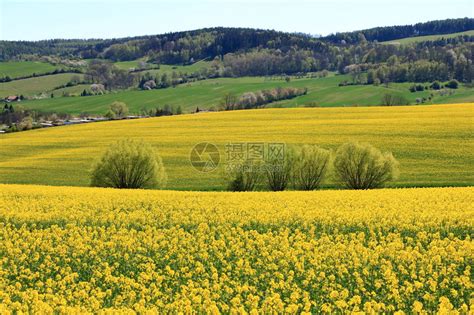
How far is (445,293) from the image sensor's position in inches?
564

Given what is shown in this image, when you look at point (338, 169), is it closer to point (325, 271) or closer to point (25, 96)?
point (325, 271)

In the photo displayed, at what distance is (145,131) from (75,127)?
51.1 ft

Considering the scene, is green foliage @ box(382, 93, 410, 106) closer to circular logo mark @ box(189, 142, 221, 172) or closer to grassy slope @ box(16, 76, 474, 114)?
grassy slope @ box(16, 76, 474, 114)

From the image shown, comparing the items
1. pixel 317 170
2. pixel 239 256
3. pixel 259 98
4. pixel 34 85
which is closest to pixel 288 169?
pixel 317 170

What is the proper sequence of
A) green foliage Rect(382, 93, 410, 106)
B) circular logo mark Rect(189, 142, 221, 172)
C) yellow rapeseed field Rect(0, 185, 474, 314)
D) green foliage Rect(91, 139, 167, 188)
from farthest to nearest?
1. green foliage Rect(382, 93, 410, 106)
2. circular logo mark Rect(189, 142, 221, 172)
3. green foliage Rect(91, 139, 167, 188)
4. yellow rapeseed field Rect(0, 185, 474, 314)

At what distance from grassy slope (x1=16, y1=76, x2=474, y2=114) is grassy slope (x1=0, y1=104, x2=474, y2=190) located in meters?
46.7

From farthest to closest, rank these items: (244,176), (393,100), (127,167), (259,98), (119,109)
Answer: (259,98) < (119,109) < (393,100) < (127,167) < (244,176)

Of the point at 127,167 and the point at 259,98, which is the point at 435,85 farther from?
the point at 127,167

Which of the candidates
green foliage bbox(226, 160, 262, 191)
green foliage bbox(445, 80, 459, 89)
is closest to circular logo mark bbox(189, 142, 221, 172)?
green foliage bbox(226, 160, 262, 191)

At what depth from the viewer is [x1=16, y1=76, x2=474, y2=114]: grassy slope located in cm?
12062

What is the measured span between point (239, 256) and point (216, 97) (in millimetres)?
125941

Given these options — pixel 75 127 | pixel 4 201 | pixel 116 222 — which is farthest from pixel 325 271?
pixel 75 127

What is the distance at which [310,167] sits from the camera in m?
40.5

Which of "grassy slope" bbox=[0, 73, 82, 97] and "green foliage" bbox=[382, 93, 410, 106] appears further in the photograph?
"grassy slope" bbox=[0, 73, 82, 97]
